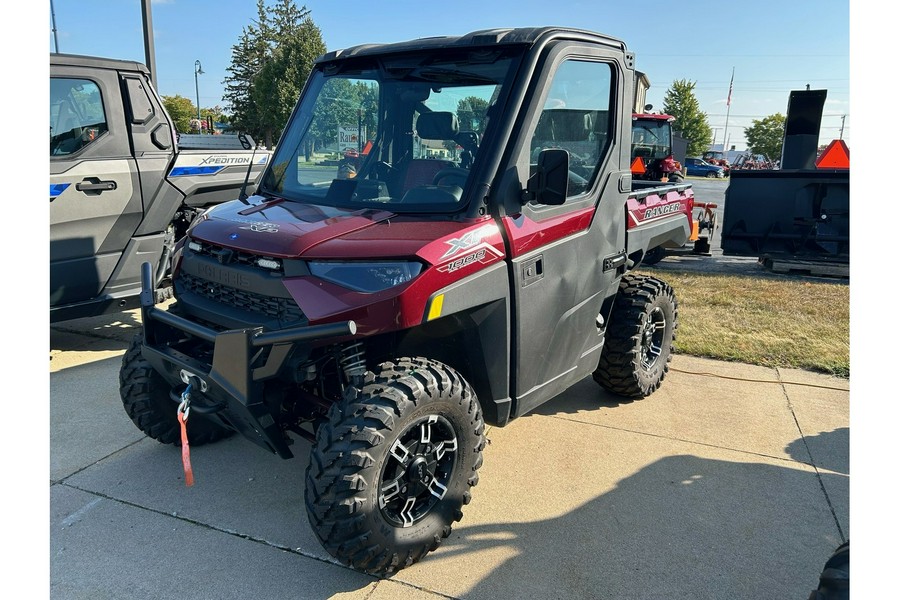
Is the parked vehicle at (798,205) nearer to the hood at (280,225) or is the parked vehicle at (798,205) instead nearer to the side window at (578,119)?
the side window at (578,119)

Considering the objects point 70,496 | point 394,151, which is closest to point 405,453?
point 394,151

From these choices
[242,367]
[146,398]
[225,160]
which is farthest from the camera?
[225,160]

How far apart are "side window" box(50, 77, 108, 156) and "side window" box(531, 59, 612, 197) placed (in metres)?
4.03

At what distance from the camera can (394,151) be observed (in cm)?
351

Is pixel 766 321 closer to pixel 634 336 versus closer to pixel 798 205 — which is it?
pixel 798 205

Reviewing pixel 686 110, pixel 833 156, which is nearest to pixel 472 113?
pixel 833 156

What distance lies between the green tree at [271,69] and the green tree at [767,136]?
5028 cm

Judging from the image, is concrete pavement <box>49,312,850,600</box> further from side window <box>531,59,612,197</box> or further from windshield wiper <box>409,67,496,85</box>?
windshield wiper <box>409,67,496,85</box>

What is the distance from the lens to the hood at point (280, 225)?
2826 mm

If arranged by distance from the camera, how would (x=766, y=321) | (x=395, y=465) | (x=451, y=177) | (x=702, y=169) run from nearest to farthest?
(x=395, y=465)
(x=451, y=177)
(x=766, y=321)
(x=702, y=169)

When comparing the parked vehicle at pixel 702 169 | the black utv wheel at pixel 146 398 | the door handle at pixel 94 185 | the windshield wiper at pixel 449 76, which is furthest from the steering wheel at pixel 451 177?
the parked vehicle at pixel 702 169

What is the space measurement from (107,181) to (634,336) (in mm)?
4372

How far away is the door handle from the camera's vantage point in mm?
5191

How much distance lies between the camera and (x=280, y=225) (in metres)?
3.00
